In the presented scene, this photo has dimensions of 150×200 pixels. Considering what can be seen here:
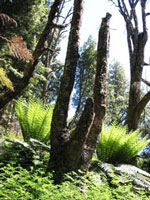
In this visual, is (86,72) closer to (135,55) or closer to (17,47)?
(135,55)

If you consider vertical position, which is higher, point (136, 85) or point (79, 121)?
point (136, 85)

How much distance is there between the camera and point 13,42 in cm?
107

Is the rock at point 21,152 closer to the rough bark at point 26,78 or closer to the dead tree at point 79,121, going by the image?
the dead tree at point 79,121

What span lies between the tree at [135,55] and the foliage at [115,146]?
5.87 ft

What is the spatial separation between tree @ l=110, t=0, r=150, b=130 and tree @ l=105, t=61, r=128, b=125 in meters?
9.13

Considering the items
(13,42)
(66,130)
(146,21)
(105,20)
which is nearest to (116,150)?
(66,130)

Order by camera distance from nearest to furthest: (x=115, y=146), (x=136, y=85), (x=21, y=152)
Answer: (x=21, y=152)
(x=115, y=146)
(x=136, y=85)

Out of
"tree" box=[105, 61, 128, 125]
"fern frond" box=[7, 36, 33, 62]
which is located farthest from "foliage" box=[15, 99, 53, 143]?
"tree" box=[105, 61, 128, 125]

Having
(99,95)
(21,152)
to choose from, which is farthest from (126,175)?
(21,152)

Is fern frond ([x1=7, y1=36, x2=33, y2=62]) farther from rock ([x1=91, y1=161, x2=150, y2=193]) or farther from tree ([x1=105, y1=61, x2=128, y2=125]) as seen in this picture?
tree ([x1=105, y1=61, x2=128, y2=125])

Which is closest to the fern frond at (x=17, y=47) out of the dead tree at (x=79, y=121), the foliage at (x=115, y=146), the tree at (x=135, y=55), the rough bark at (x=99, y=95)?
the dead tree at (x=79, y=121)

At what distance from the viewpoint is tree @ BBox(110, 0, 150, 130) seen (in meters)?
6.03

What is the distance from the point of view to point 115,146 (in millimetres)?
4195

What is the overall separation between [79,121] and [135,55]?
5.25 m
